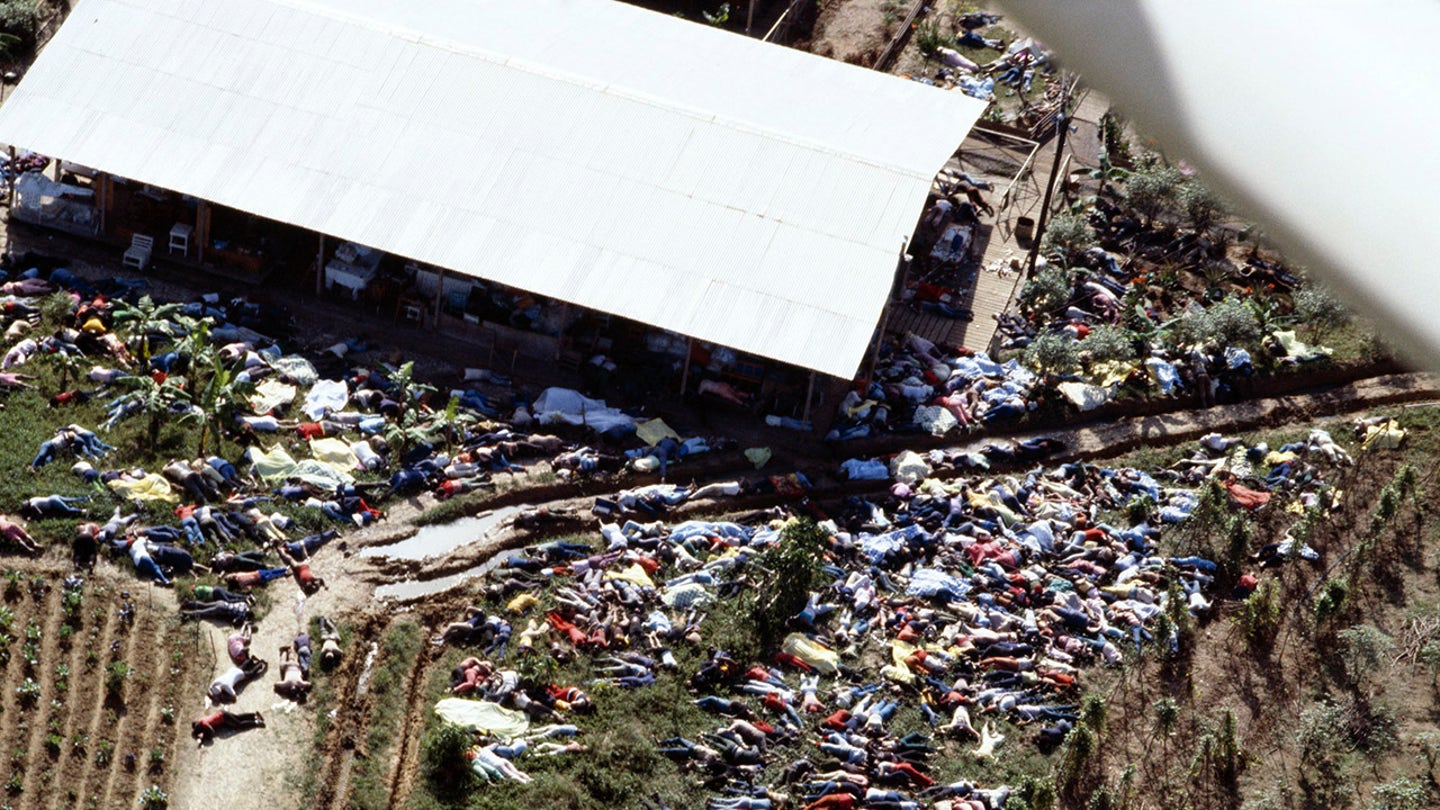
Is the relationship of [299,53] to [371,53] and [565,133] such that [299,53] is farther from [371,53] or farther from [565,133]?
[565,133]

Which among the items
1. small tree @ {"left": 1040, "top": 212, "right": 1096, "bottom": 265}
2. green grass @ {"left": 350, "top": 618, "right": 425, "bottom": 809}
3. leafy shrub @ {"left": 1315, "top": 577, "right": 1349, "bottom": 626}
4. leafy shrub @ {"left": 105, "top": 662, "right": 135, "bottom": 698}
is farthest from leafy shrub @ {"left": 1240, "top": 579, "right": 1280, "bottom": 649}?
leafy shrub @ {"left": 105, "top": 662, "right": 135, "bottom": 698}

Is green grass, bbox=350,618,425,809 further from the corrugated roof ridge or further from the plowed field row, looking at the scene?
the corrugated roof ridge

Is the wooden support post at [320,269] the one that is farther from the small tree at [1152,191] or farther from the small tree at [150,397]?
the small tree at [1152,191]

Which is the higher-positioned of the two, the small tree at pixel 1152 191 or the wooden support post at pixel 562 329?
the small tree at pixel 1152 191

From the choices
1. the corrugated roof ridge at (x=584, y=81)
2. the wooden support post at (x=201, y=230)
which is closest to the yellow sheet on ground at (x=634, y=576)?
the corrugated roof ridge at (x=584, y=81)

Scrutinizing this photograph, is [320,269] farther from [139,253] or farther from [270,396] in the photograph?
[139,253]

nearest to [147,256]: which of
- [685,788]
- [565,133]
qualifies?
[565,133]
